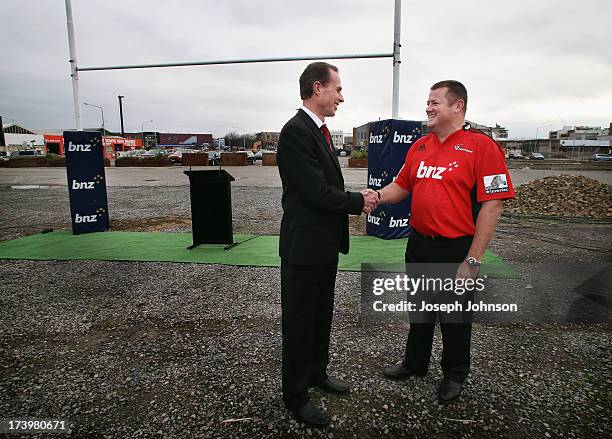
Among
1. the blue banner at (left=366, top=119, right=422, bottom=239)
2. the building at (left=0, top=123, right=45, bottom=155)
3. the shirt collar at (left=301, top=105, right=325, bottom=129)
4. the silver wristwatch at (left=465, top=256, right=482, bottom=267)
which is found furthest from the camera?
the building at (left=0, top=123, right=45, bottom=155)

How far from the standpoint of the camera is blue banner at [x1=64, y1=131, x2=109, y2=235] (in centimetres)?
735

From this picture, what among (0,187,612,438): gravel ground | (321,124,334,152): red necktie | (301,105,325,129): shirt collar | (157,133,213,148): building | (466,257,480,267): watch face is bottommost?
(0,187,612,438): gravel ground

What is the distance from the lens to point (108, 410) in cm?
249

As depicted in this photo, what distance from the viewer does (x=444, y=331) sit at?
2621 mm

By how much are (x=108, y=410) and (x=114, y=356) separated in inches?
28.7

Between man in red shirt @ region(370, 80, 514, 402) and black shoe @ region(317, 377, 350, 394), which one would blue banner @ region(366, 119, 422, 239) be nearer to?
man in red shirt @ region(370, 80, 514, 402)

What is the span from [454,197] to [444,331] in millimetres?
925

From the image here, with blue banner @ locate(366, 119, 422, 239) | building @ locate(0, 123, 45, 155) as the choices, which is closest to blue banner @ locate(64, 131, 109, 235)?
blue banner @ locate(366, 119, 422, 239)

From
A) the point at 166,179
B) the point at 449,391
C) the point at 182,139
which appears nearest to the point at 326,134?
the point at 449,391

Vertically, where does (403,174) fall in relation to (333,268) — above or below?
above

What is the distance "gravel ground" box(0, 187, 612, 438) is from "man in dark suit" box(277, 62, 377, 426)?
17.8 inches

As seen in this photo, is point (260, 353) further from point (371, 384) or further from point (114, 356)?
point (114, 356)

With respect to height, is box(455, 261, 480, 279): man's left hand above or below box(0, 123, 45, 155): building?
below

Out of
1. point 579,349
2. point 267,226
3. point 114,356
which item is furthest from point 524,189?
point 114,356
